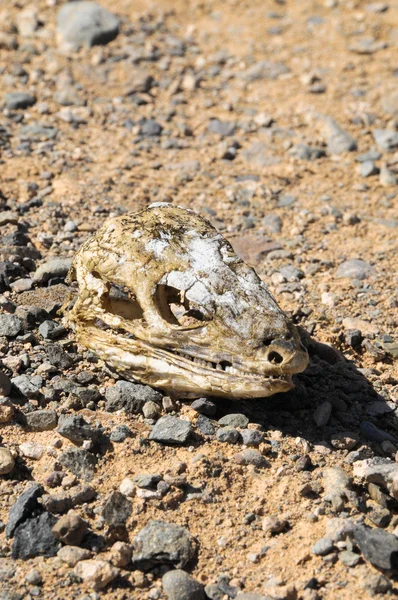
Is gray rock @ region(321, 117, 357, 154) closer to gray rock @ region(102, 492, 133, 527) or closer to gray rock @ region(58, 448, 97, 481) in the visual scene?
gray rock @ region(58, 448, 97, 481)

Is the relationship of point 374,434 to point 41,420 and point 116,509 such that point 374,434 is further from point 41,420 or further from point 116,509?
point 41,420

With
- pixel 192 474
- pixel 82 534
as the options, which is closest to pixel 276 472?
pixel 192 474

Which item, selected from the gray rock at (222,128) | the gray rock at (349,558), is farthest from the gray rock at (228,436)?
the gray rock at (222,128)

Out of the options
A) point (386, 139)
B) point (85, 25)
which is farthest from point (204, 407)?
point (85, 25)

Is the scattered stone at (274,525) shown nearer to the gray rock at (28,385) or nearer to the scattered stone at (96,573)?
the scattered stone at (96,573)

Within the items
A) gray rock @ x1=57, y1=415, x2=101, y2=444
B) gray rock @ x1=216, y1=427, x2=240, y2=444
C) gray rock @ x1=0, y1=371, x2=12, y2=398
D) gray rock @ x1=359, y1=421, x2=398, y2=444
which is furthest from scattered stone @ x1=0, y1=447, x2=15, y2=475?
gray rock @ x1=359, y1=421, x2=398, y2=444

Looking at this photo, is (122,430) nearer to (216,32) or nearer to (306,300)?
(306,300)
